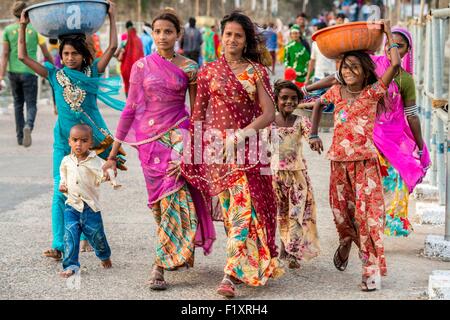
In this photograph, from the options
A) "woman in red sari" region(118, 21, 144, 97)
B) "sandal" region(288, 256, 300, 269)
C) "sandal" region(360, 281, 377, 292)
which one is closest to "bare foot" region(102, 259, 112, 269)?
"sandal" region(288, 256, 300, 269)

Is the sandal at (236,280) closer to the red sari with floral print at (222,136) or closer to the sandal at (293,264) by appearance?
the red sari with floral print at (222,136)

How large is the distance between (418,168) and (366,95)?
145cm

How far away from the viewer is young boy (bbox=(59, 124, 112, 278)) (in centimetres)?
600

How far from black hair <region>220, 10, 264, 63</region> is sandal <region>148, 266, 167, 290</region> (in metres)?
1.44

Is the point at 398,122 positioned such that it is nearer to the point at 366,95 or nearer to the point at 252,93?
the point at 366,95

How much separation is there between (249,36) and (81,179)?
1483 mm

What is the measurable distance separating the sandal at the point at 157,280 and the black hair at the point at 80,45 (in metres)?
1.65

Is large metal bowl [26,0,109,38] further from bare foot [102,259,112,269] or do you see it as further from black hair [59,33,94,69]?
bare foot [102,259,112,269]

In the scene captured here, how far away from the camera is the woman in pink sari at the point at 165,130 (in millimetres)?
5707

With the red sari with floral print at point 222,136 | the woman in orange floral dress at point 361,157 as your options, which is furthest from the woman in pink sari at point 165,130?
the woman in orange floral dress at point 361,157

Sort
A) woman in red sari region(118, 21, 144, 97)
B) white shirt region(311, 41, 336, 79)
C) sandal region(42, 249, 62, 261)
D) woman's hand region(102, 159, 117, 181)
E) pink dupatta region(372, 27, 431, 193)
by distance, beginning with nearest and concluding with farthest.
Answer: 1. woman's hand region(102, 159, 117, 181)
2. sandal region(42, 249, 62, 261)
3. pink dupatta region(372, 27, 431, 193)
4. white shirt region(311, 41, 336, 79)
5. woman in red sari region(118, 21, 144, 97)

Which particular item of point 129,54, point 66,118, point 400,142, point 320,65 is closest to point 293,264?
point 400,142

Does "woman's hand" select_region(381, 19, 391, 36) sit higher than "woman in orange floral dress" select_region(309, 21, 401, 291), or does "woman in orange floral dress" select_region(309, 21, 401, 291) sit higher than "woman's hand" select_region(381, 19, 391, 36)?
"woman's hand" select_region(381, 19, 391, 36)

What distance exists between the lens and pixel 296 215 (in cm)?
626
